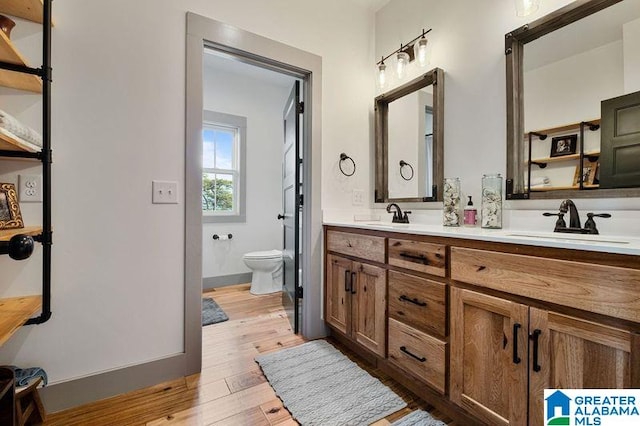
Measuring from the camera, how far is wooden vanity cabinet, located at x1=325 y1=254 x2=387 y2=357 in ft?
5.36

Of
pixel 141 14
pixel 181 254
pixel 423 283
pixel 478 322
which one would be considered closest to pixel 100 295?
pixel 181 254

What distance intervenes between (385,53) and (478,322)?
2140 mm

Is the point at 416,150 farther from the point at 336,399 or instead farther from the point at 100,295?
the point at 100,295

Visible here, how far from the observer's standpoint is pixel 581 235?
1.21 m

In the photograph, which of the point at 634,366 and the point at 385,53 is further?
the point at 385,53

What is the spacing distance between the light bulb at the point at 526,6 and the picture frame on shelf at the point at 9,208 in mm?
2565

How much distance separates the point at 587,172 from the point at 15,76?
258cm

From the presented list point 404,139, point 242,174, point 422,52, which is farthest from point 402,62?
point 242,174

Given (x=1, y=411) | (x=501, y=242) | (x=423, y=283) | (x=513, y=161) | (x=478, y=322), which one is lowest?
(x=1, y=411)

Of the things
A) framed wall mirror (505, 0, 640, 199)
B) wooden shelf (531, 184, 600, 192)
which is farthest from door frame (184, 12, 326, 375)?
wooden shelf (531, 184, 600, 192)

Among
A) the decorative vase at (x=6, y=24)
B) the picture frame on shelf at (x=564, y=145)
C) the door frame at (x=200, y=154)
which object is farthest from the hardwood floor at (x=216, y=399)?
the decorative vase at (x=6, y=24)

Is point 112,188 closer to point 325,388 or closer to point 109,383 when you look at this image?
point 109,383

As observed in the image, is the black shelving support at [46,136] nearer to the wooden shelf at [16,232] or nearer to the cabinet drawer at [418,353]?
the wooden shelf at [16,232]

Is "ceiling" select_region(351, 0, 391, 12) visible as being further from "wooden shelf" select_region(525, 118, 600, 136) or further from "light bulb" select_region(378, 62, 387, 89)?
"wooden shelf" select_region(525, 118, 600, 136)
